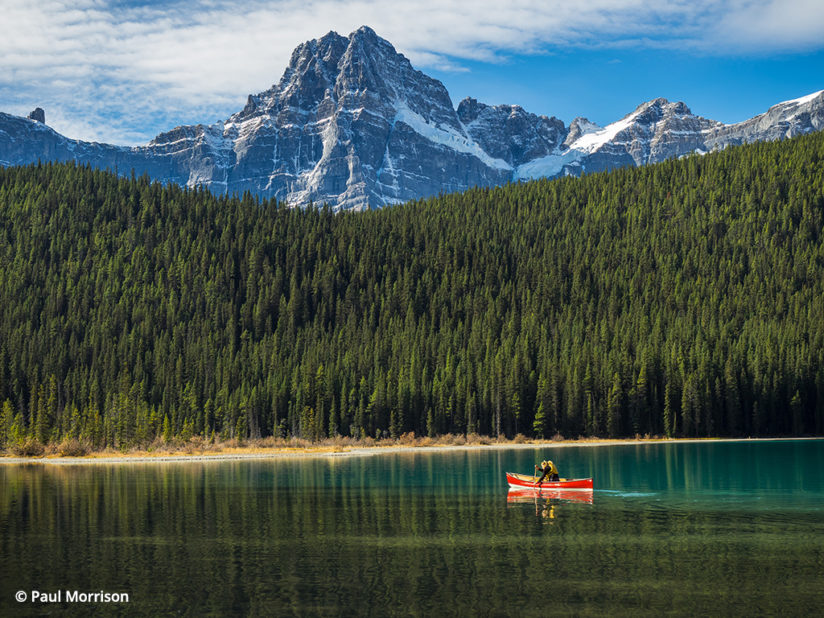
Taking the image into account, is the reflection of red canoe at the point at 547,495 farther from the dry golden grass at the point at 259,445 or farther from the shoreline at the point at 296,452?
the dry golden grass at the point at 259,445

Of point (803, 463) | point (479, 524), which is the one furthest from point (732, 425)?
point (479, 524)

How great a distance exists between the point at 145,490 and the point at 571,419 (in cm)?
10450

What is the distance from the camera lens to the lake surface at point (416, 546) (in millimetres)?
37344

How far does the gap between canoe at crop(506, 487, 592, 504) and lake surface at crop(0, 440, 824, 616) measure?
31.1 inches

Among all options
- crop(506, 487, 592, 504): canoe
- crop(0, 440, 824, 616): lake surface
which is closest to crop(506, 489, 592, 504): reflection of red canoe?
crop(506, 487, 592, 504): canoe

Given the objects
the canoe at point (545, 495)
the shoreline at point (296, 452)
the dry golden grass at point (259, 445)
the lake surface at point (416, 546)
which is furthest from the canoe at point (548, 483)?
the dry golden grass at point (259, 445)

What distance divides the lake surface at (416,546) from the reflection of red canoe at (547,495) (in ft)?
2.60

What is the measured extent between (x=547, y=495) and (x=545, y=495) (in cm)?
23

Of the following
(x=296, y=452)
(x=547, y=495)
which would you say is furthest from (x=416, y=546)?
(x=296, y=452)

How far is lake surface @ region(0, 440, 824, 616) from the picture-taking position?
3734 centimetres

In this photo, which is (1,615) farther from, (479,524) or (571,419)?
(571,419)

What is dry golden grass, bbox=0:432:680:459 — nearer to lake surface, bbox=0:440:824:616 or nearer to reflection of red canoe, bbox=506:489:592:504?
lake surface, bbox=0:440:824:616

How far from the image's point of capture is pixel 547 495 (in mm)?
74188

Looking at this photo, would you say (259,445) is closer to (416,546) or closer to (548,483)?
(548,483)
